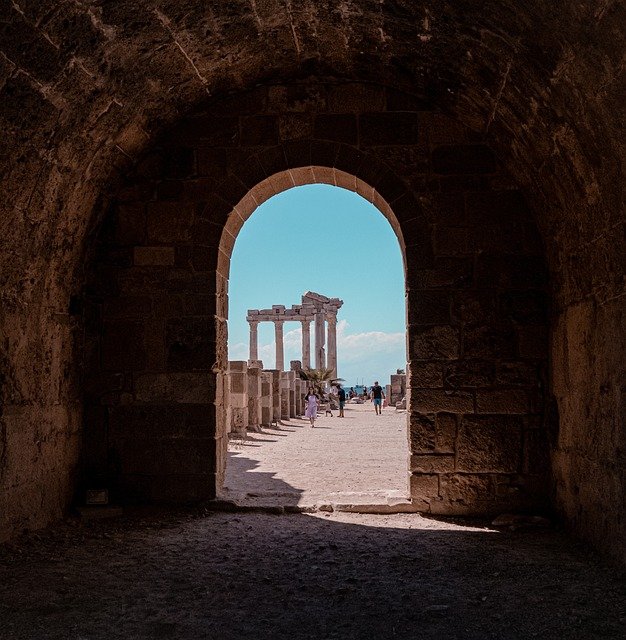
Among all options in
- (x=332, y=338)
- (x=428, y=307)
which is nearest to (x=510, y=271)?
(x=428, y=307)

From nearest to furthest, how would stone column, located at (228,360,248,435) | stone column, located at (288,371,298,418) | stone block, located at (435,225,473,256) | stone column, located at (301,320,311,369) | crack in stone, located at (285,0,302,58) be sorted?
crack in stone, located at (285,0,302,58), stone block, located at (435,225,473,256), stone column, located at (228,360,248,435), stone column, located at (288,371,298,418), stone column, located at (301,320,311,369)

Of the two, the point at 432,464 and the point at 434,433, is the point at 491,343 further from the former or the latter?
the point at 432,464

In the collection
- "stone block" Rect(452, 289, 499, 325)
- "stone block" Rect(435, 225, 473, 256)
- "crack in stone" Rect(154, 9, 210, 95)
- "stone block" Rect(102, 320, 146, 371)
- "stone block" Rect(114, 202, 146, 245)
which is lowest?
"stone block" Rect(102, 320, 146, 371)

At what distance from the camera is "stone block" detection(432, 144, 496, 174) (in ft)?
18.1

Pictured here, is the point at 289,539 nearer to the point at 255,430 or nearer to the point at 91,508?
the point at 91,508

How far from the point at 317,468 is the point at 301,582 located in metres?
4.75

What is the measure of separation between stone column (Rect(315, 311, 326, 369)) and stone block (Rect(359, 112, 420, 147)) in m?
35.1

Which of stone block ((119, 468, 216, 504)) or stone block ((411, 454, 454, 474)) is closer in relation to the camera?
stone block ((411, 454, 454, 474))

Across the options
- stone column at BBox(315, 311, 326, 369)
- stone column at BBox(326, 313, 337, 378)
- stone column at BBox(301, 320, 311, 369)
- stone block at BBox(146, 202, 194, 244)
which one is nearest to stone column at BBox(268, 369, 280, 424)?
stone block at BBox(146, 202, 194, 244)

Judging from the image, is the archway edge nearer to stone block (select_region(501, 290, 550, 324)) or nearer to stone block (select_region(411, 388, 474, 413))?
stone block (select_region(501, 290, 550, 324))

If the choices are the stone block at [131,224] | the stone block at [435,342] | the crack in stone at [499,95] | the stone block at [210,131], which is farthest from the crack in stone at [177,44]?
the stone block at [435,342]

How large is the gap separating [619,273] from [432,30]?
6.75 ft

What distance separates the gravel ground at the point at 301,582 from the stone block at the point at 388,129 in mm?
3197

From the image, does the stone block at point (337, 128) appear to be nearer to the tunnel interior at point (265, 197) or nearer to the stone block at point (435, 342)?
the tunnel interior at point (265, 197)
